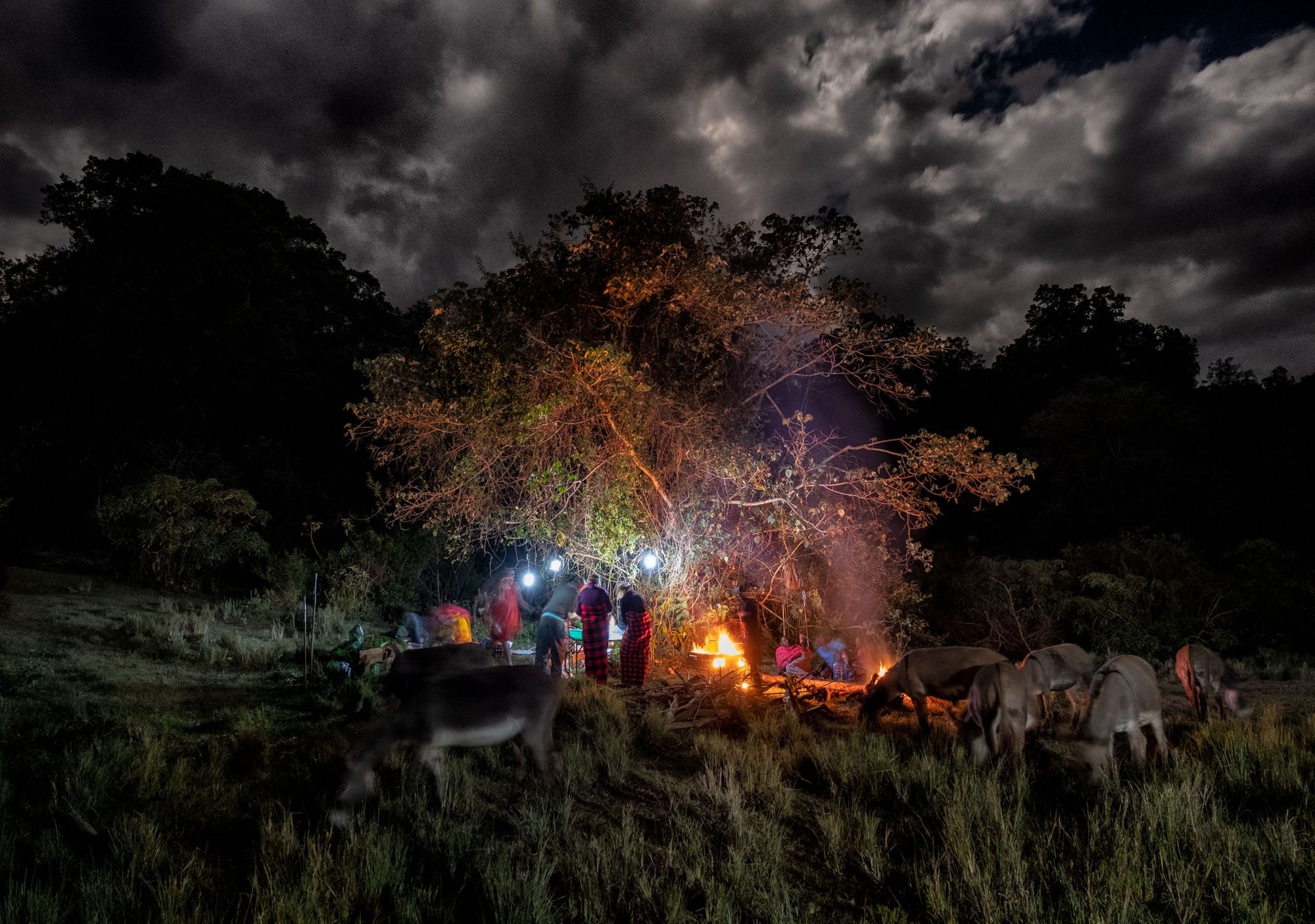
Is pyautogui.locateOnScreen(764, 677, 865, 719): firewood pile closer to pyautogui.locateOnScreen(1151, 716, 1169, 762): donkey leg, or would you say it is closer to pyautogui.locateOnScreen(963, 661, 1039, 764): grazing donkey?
pyautogui.locateOnScreen(963, 661, 1039, 764): grazing donkey

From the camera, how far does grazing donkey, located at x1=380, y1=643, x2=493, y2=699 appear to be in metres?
6.88

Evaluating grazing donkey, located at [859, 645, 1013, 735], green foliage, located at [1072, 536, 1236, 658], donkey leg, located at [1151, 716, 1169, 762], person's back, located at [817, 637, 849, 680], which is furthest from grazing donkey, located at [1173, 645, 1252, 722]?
green foliage, located at [1072, 536, 1236, 658]

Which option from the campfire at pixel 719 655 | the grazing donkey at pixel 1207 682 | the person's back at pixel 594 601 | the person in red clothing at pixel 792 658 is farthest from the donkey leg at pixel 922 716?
the person in red clothing at pixel 792 658

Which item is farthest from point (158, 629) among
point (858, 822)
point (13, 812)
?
point (858, 822)

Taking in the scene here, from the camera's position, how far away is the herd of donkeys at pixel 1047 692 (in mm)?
5594

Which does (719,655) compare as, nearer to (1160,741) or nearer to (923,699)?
(923,699)

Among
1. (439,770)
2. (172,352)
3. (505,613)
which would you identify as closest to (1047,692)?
(439,770)

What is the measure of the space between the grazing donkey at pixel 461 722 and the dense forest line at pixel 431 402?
619 cm

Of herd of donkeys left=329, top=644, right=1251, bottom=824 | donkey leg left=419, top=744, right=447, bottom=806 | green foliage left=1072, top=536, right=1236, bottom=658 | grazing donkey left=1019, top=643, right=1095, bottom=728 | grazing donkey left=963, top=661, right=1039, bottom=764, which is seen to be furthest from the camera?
green foliage left=1072, top=536, right=1236, bottom=658

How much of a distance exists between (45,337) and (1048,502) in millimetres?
36787

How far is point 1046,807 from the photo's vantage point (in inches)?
196

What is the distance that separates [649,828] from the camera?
16.1 feet

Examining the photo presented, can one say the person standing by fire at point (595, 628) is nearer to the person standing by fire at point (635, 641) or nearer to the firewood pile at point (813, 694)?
the person standing by fire at point (635, 641)

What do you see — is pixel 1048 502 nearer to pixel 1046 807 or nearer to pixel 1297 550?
pixel 1297 550
